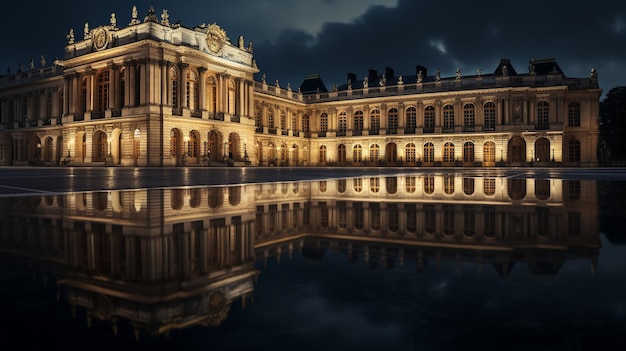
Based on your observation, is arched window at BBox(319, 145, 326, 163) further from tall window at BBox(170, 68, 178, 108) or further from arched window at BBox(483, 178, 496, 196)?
arched window at BBox(483, 178, 496, 196)

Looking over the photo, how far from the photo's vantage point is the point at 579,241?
3.88 m

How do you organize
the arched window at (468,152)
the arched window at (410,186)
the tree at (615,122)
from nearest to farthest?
the arched window at (410,186) < the arched window at (468,152) < the tree at (615,122)

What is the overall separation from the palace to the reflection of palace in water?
32465 mm

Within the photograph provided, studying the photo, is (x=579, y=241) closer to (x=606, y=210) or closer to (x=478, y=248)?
(x=478, y=248)

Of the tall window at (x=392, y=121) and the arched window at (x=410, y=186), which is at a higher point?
the tall window at (x=392, y=121)

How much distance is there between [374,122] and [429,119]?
22.2 feet

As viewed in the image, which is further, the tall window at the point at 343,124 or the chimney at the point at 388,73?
the chimney at the point at 388,73

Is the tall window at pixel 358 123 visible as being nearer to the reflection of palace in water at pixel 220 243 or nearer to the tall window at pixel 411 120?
the tall window at pixel 411 120

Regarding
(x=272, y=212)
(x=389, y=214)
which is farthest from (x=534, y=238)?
(x=272, y=212)

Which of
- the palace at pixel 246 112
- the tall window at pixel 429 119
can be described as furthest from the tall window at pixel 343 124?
the tall window at pixel 429 119

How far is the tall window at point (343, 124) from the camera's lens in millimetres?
57656

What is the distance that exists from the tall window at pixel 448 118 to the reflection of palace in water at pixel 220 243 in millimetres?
46303

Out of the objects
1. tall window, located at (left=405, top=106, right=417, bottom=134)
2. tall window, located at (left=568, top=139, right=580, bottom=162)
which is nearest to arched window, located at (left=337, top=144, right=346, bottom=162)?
tall window, located at (left=405, top=106, right=417, bottom=134)

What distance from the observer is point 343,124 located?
5812 centimetres
